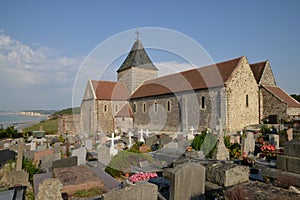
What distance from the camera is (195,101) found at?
59.6ft

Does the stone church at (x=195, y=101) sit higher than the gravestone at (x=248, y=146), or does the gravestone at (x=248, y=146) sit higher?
the stone church at (x=195, y=101)

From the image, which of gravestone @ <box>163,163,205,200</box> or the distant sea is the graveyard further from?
the distant sea

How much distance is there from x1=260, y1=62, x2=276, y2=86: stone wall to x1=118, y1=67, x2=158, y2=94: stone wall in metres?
14.5

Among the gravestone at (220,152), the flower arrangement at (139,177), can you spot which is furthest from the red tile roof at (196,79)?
the flower arrangement at (139,177)

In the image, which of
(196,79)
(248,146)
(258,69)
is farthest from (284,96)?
(248,146)

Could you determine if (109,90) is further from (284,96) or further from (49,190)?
(49,190)

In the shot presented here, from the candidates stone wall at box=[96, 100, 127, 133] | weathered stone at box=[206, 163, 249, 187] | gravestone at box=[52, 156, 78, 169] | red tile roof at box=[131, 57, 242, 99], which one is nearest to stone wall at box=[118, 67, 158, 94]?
stone wall at box=[96, 100, 127, 133]

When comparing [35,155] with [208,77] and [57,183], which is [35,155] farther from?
[208,77]

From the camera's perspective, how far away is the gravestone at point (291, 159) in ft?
16.5

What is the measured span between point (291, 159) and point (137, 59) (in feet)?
84.0

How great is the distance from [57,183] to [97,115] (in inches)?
837

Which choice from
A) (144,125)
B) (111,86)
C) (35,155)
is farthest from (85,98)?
(35,155)

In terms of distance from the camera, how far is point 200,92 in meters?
17.7

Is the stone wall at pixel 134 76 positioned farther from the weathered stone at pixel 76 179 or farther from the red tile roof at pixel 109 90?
the weathered stone at pixel 76 179
